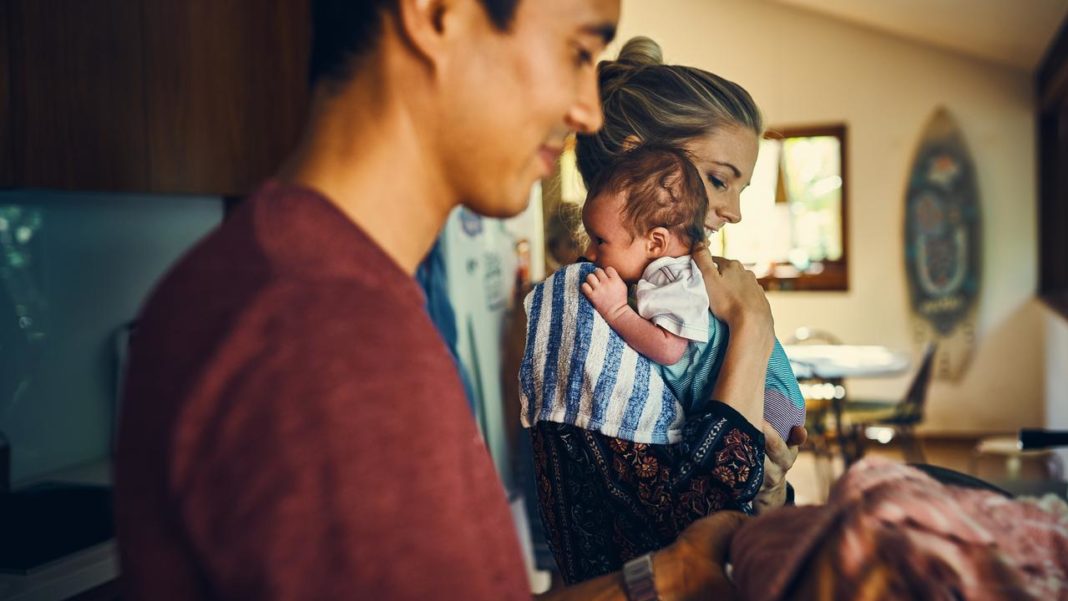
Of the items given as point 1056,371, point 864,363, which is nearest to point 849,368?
point 864,363

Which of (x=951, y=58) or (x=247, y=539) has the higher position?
(x=951, y=58)

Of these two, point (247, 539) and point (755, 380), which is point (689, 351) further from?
point (247, 539)

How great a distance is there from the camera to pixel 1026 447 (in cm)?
122

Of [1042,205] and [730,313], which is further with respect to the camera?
[1042,205]

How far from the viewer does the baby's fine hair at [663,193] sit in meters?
0.77

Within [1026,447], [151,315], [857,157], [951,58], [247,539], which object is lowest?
[1026,447]

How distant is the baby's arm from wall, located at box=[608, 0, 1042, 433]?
518cm

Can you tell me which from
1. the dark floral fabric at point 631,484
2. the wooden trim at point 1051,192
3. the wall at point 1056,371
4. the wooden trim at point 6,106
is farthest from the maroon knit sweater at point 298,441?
the wooden trim at point 1051,192

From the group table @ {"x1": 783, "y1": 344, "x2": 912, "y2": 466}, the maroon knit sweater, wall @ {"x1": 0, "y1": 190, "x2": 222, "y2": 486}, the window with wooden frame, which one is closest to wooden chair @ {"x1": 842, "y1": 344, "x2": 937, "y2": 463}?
table @ {"x1": 783, "y1": 344, "x2": 912, "y2": 466}

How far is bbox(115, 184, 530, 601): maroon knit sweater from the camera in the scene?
45cm

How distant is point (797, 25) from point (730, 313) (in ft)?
16.6

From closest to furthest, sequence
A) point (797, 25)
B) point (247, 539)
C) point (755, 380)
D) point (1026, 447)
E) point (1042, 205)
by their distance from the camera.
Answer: point (247, 539)
point (755, 380)
point (1026, 447)
point (797, 25)
point (1042, 205)

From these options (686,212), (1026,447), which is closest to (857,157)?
(1026,447)

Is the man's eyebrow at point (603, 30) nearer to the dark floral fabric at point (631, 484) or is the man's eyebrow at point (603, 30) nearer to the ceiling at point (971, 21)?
the dark floral fabric at point (631, 484)
